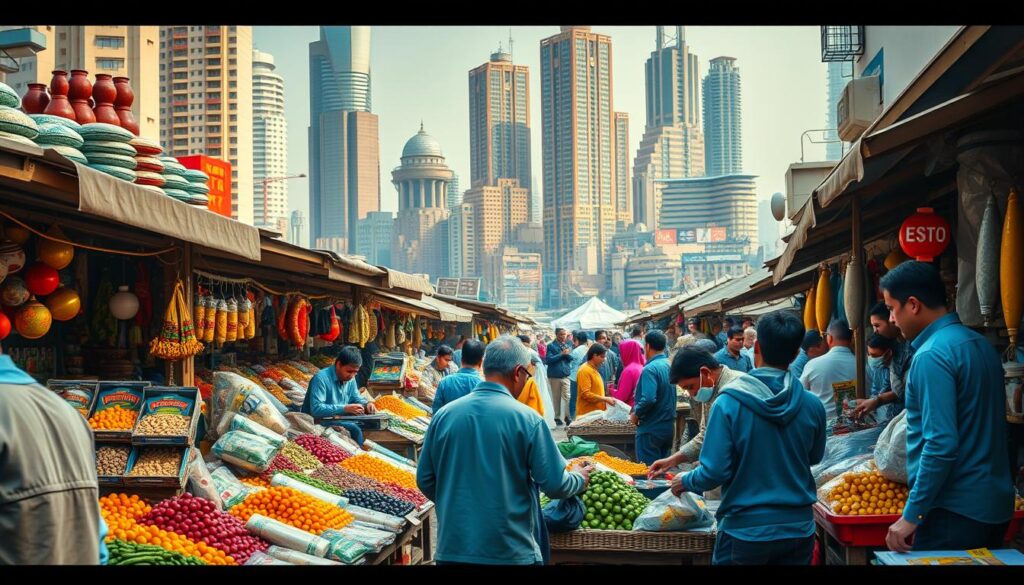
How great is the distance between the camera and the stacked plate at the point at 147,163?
21.6 ft

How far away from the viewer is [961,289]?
14.8 ft

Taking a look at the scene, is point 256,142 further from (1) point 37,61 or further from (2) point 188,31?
(1) point 37,61

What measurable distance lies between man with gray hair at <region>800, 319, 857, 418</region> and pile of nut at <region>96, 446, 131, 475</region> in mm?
4272

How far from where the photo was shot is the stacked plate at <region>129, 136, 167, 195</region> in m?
6.59

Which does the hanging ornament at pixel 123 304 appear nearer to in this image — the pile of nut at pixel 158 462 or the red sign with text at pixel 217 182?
the pile of nut at pixel 158 462

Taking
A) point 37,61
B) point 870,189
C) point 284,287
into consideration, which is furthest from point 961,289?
point 37,61

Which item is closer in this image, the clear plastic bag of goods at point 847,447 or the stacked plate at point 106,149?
the clear plastic bag of goods at point 847,447

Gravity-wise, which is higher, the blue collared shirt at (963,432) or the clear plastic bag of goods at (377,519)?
the blue collared shirt at (963,432)

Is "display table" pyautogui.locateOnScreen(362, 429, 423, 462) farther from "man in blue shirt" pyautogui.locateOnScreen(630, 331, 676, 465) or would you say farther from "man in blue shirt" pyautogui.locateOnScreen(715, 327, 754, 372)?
"man in blue shirt" pyautogui.locateOnScreen(715, 327, 754, 372)

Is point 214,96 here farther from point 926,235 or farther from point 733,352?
point 926,235

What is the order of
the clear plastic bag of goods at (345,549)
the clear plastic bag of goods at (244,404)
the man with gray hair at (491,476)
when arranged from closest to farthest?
the man with gray hair at (491,476)
the clear plastic bag of goods at (345,549)
the clear plastic bag of goods at (244,404)

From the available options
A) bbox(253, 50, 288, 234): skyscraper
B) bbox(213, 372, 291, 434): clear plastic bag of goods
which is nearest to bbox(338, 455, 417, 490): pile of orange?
bbox(213, 372, 291, 434): clear plastic bag of goods

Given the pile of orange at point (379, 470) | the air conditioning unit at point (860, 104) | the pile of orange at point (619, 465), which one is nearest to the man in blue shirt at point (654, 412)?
the pile of orange at point (619, 465)

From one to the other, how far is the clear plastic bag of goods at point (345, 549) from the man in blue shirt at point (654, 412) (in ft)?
10.9
